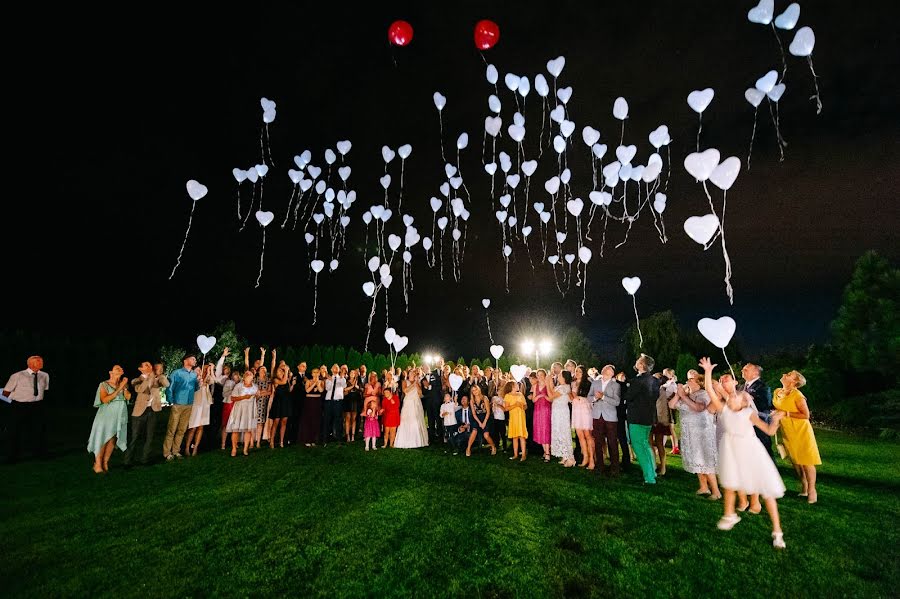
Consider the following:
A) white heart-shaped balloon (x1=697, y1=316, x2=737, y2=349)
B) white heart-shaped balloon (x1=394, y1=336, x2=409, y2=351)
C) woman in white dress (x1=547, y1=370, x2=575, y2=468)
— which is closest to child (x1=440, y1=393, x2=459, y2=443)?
woman in white dress (x1=547, y1=370, x2=575, y2=468)

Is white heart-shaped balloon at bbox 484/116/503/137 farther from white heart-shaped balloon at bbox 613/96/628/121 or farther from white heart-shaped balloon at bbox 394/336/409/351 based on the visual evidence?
white heart-shaped balloon at bbox 394/336/409/351

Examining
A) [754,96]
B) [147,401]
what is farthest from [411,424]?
[754,96]

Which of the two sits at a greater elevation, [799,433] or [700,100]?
[700,100]

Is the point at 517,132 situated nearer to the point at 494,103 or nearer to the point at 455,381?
the point at 494,103

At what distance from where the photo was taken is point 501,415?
31.1 ft

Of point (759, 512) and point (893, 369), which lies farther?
point (893, 369)

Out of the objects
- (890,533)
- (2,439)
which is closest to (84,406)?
(2,439)

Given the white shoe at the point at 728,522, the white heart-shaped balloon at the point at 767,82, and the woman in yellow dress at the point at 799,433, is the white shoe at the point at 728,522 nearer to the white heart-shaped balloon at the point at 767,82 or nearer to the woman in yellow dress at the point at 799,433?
the woman in yellow dress at the point at 799,433

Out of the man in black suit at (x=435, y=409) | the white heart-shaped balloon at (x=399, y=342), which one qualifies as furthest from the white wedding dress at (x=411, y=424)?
the white heart-shaped balloon at (x=399, y=342)

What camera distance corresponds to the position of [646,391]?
661 centimetres

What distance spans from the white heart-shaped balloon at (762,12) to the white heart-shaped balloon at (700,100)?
1.28 meters

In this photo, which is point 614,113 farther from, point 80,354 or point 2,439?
point 80,354

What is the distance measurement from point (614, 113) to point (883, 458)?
10109 mm

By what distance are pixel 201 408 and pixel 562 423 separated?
23.4ft
